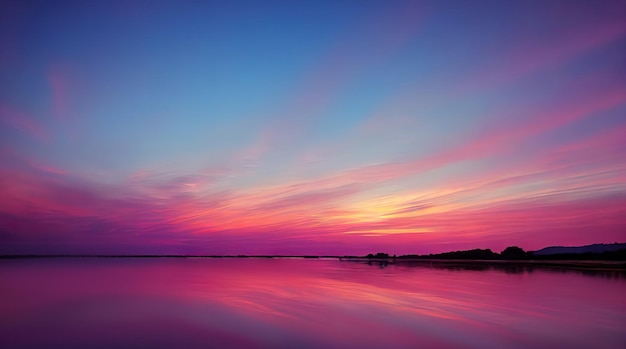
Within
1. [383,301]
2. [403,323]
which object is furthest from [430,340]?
[383,301]

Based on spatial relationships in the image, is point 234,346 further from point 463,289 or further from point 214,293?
point 463,289

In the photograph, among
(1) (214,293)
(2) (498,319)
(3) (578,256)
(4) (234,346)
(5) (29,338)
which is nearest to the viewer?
(4) (234,346)

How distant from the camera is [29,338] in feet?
50.1

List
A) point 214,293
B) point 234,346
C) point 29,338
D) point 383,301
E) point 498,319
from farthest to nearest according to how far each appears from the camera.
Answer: point 214,293
point 383,301
point 498,319
point 29,338
point 234,346

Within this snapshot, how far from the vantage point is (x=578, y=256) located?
9081 centimetres

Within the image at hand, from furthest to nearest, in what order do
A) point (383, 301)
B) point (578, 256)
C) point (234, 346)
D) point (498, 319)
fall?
1. point (578, 256)
2. point (383, 301)
3. point (498, 319)
4. point (234, 346)

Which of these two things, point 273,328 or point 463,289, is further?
point 463,289

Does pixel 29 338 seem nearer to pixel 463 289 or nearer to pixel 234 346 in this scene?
pixel 234 346

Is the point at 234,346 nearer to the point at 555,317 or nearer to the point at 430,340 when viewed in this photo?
the point at 430,340

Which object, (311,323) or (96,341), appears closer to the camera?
(96,341)

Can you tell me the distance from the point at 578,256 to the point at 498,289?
245 feet

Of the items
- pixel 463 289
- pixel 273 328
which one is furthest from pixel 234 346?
pixel 463 289

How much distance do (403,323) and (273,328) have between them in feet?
19.0

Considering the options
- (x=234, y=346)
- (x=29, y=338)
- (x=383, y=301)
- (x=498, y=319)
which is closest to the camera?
(x=234, y=346)
